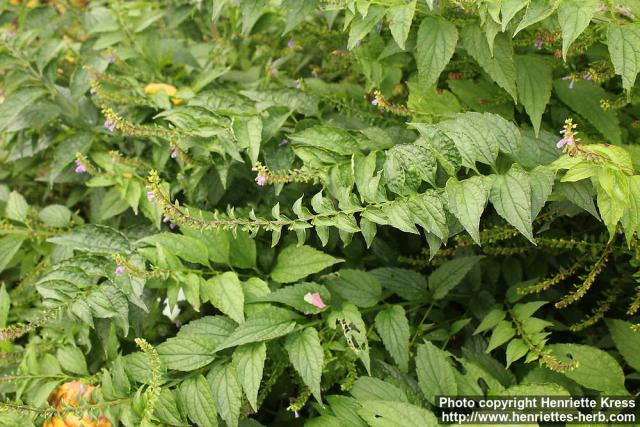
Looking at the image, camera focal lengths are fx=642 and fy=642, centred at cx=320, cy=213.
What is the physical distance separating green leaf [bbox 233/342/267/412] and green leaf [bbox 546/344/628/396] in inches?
32.7

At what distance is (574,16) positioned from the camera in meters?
1.56

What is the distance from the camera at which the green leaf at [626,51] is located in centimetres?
161

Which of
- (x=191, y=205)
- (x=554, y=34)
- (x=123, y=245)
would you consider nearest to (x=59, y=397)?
(x=123, y=245)

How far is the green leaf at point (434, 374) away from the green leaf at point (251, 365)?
454 millimetres

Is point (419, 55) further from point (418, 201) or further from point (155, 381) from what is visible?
point (155, 381)

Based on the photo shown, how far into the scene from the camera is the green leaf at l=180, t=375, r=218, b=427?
179 centimetres

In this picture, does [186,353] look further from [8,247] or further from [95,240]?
[8,247]

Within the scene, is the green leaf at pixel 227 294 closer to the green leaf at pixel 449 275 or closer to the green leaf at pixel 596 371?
the green leaf at pixel 449 275

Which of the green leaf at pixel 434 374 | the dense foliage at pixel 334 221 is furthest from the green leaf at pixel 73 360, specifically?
the green leaf at pixel 434 374

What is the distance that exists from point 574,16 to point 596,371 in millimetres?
985

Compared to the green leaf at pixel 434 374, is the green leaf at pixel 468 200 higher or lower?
higher

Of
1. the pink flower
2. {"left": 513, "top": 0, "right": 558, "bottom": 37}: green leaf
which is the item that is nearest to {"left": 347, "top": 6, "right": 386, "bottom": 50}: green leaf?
{"left": 513, "top": 0, "right": 558, "bottom": 37}: green leaf

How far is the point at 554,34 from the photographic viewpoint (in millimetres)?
1857

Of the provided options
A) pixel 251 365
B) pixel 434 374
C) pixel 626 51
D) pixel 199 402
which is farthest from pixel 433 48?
pixel 199 402
